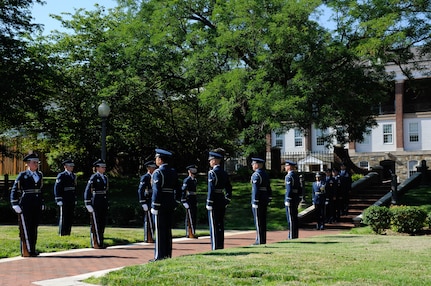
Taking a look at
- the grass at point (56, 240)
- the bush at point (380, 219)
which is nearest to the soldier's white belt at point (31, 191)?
the grass at point (56, 240)

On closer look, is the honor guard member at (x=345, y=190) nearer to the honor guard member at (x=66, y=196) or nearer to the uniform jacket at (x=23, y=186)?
the honor guard member at (x=66, y=196)

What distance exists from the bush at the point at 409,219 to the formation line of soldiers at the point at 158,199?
137 inches

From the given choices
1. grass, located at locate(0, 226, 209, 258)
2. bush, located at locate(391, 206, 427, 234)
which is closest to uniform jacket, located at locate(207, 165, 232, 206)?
grass, located at locate(0, 226, 209, 258)

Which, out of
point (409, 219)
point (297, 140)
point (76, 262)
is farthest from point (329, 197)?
point (297, 140)

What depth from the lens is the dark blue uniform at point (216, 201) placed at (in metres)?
11.5

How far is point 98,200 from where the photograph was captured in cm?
1298

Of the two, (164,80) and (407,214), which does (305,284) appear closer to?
(407,214)

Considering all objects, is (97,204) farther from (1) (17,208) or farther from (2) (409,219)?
(2) (409,219)

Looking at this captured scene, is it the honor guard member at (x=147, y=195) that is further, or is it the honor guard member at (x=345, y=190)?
the honor guard member at (x=345, y=190)

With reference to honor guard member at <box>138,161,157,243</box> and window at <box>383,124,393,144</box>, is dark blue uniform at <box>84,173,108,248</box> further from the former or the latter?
window at <box>383,124,393,144</box>

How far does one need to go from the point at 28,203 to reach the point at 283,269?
6.14 m

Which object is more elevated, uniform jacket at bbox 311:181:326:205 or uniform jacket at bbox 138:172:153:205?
uniform jacket at bbox 138:172:153:205

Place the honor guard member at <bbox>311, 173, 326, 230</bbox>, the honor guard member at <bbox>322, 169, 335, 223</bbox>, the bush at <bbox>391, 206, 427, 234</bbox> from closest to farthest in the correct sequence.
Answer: the bush at <bbox>391, 206, 427, 234</bbox> → the honor guard member at <bbox>311, 173, 326, 230</bbox> → the honor guard member at <bbox>322, 169, 335, 223</bbox>

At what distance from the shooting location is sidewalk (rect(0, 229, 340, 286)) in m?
8.32
